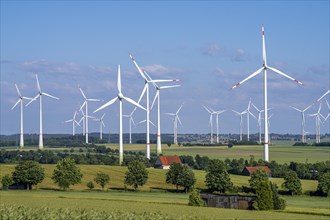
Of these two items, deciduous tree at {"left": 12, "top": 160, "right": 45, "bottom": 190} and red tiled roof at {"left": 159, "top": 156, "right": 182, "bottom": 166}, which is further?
red tiled roof at {"left": 159, "top": 156, "right": 182, "bottom": 166}

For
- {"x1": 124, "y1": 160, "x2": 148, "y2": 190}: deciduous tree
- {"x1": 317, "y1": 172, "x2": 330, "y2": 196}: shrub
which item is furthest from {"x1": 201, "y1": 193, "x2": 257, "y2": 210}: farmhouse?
{"x1": 124, "y1": 160, "x2": 148, "y2": 190}: deciduous tree

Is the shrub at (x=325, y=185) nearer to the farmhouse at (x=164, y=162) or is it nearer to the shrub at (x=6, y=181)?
the shrub at (x=6, y=181)

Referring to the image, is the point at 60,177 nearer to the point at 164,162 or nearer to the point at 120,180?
the point at 120,180

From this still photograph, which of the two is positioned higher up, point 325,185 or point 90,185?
point 325,185

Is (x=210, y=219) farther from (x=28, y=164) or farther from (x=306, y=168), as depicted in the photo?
(x=306, y=168)

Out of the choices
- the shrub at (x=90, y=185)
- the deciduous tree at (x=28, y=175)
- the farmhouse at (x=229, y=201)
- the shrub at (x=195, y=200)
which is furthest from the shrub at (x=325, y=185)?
the deciduous tree at (x=28, y=175)

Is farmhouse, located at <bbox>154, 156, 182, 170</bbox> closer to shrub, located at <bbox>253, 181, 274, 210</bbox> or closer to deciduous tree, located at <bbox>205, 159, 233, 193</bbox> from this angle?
deciduous tree, located at <bbox>205, 159, 233, 193</bbox>

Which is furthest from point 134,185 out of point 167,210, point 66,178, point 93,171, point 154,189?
point 167,210

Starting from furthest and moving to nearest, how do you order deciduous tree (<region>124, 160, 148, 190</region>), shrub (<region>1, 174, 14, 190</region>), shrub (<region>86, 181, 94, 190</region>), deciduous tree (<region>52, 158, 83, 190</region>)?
deciduous tree (<region>124, 160, 148, 190</region>) < shrub (<region>86, 181, 94, 190</region>) < deciduous tree (<region>52, 158, 83, 190</region>) < shrub (<region>1, 174, 14, 190</region>)

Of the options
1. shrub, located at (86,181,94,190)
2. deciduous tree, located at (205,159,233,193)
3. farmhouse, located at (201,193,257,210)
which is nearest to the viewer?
farmhouse, located at (201,193,257,210)

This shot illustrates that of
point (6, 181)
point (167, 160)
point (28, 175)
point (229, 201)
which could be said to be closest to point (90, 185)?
point (28, 175)

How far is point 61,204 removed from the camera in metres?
71.8

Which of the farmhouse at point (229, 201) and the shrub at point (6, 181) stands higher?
the shrub at point (6, 181)

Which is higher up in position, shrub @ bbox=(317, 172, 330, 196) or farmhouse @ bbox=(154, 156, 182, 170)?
farmhouse @ bbox=(154, 156, 182, 170)
